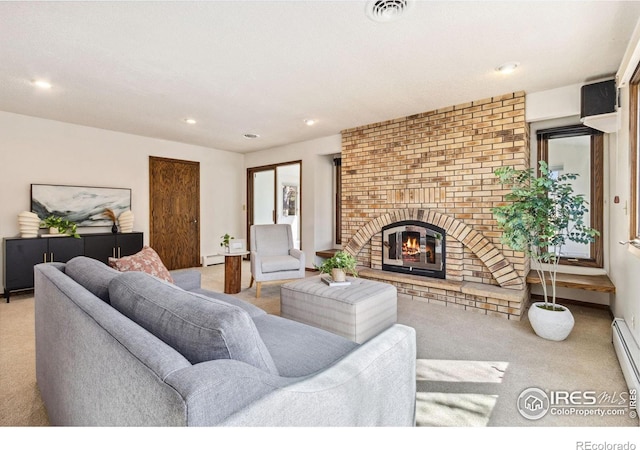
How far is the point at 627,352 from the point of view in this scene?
203 cm

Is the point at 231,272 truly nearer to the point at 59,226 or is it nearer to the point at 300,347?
the point at 59,226

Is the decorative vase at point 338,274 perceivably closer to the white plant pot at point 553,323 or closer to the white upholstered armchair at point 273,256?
the white upholstered armchair at point 273,256

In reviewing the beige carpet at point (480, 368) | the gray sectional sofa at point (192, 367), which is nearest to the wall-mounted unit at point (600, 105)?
the beige carpet at point (480, 368)

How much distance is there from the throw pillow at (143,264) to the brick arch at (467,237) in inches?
111

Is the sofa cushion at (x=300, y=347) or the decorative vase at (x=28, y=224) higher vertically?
the decorative vase at (x=28, y=224)

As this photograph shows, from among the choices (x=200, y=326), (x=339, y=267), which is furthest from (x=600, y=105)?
(x=200, y=326)

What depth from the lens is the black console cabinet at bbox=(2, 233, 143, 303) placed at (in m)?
3.68

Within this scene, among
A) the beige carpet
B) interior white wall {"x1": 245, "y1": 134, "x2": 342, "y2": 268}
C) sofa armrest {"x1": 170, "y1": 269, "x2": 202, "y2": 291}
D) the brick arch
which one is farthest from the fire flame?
sofa armrest {"x1": 170, "y1": 269, "x2": 202, "y2": 291}

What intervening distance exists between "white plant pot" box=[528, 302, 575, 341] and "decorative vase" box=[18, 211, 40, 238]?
559 centimetres

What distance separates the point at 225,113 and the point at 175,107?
1.88 ft

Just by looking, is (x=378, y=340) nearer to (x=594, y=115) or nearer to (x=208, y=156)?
(x=594, y=115)

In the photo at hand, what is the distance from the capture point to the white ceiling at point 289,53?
1.98 metres

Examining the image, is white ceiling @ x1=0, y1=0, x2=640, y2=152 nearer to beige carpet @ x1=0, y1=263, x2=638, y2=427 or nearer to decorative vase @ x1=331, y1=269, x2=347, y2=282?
decorative vase @ x1=331, y1=269, x2=347, y2=282

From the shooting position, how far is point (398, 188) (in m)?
4.24
